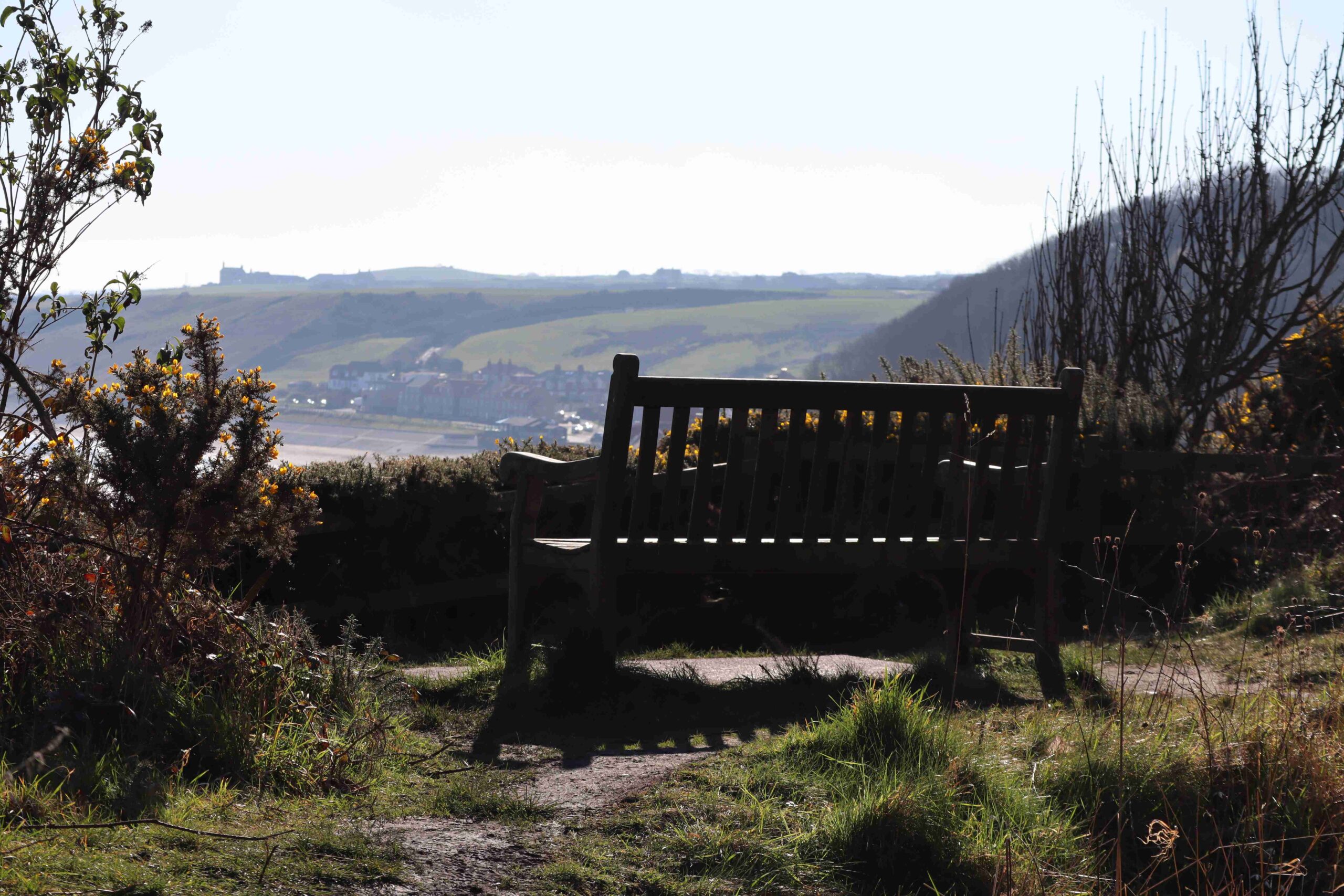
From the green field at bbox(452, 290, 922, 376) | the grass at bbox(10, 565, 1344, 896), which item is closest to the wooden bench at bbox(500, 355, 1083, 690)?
the grass at bbox(10, 565, 1344, 896)

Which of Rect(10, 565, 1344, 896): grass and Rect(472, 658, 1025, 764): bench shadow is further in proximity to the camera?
Rect(472, 658, 1025, 764): bench shadow

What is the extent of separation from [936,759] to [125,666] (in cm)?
221

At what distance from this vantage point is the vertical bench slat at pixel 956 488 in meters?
4.19

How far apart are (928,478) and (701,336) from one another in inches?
4986

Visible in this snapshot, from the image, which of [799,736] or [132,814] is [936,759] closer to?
[799,736]

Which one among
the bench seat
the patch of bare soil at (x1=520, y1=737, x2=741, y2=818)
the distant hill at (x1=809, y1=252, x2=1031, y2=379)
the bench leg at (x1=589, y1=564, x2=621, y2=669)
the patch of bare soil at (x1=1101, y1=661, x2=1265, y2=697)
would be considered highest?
the distant hill at (x1=809, y1=252, x2=1031, y2=379)

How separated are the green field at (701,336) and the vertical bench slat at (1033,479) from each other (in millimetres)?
89949

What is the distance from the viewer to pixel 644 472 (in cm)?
402

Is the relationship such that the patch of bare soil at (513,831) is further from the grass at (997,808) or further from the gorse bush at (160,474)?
the gorse bush at (160,474)

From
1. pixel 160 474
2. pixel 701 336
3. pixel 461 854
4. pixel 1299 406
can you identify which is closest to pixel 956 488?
pixel 461 854

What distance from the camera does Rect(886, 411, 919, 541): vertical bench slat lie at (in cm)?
434

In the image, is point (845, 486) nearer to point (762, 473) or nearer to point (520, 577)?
point (762, 473)

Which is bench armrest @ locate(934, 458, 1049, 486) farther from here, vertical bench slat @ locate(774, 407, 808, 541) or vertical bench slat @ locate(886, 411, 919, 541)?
vertical bench slat @ locate(774, 407, 808, 541)

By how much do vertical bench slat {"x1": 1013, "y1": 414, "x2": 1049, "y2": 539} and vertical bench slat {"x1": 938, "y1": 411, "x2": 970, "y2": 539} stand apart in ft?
0.78
